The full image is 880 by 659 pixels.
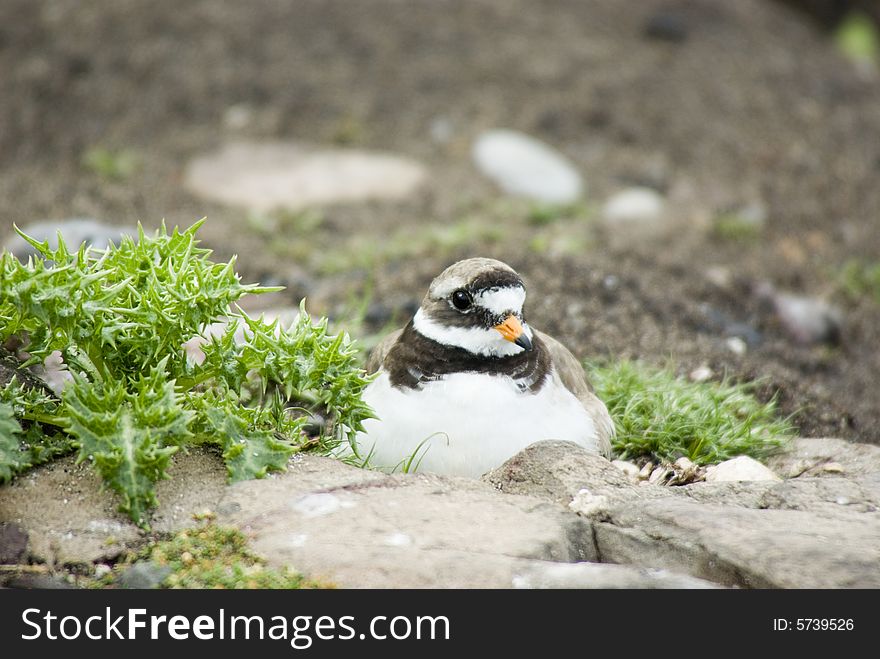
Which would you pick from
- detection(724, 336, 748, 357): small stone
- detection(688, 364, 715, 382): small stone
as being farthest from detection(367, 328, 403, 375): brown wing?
detection(724, 336, 748, 357): small stone

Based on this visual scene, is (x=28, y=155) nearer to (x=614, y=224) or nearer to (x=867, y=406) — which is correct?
(x=614, y=224)

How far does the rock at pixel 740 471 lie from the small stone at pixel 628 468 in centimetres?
36

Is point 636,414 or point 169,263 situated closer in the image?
point 169,263

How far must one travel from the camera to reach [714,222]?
9.52 metres

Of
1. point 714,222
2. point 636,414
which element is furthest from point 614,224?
point 636,414

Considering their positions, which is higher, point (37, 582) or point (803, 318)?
point (803, 318)

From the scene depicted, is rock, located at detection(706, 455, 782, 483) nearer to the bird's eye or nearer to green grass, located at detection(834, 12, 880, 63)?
the bird's eye

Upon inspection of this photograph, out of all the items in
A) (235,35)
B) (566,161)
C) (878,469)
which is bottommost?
(878,469)

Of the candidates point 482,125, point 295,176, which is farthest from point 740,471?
point 482,125

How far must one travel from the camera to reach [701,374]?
6.48m

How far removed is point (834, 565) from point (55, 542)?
9.04ft

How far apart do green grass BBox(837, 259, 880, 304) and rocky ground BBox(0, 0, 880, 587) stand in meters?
0.05

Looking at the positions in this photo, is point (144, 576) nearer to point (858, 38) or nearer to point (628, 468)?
point (628, 468)

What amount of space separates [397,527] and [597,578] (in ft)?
2.57
